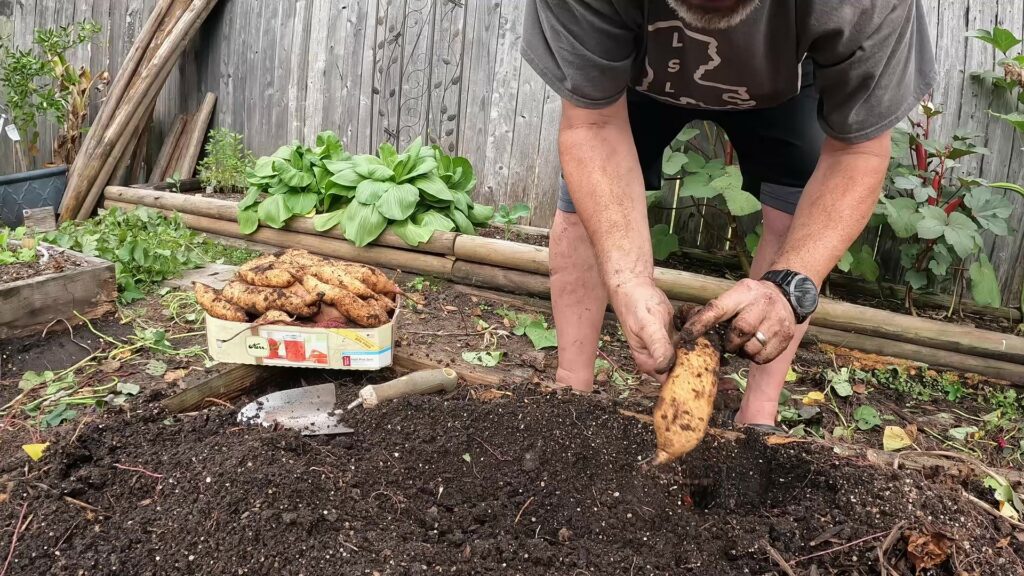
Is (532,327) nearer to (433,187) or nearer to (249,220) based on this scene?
(433,187)

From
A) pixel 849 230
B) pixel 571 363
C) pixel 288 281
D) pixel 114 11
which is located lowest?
pixel 571 363

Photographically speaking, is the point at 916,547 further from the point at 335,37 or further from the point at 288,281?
the point at 335,37

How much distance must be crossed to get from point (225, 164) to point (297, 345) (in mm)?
3424

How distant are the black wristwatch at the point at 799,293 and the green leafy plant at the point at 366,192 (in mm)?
2553

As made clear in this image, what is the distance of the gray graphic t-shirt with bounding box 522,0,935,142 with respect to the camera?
1485 millimetres

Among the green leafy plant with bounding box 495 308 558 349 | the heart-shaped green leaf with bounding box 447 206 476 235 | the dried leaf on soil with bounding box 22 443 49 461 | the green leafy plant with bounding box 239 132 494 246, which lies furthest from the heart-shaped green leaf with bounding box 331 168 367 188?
the dried leaf on soil with bounding box 22 443 49 461

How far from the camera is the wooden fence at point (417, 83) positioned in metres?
3.49

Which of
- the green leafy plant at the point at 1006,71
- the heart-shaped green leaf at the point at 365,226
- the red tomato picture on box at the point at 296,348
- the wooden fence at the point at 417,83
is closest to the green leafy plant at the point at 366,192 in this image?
the heart-shaped green leaf at the point at 365,226

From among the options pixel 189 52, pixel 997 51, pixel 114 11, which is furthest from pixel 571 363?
pixel 114 11

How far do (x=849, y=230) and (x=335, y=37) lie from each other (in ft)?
13.9

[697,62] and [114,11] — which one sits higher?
[114,11]

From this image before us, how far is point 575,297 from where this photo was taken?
2.25 metres

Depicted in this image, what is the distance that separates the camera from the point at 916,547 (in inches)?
59.3

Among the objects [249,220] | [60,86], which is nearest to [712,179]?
[249,220]
